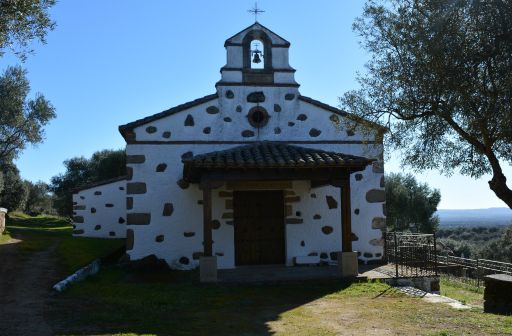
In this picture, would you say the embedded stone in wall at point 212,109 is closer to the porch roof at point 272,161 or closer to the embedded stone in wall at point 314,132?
the porch roof at point 272,161

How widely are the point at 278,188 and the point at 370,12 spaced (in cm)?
682

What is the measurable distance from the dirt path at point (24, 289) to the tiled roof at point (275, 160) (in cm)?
434

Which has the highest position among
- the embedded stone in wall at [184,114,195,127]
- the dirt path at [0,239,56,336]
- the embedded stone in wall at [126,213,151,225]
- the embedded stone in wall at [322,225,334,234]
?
the embedded stone in wall at [184,114,195,127]

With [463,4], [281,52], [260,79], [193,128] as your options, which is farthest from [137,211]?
[463,4]

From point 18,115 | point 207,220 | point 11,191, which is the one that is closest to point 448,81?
point 207,220

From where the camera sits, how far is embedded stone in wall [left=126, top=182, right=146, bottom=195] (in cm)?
1434

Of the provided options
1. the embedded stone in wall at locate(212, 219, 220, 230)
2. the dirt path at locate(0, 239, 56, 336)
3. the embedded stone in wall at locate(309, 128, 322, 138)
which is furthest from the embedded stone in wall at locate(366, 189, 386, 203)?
the dirt path at locate(0, 239, 56, 336)

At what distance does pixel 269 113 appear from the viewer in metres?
15.1

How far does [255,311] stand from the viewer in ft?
29.9

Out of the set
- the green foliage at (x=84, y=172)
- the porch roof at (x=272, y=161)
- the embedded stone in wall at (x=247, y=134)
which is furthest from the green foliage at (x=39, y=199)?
the porch roof at (x=272, y=161)

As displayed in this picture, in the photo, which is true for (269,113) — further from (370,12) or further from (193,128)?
(370,12)

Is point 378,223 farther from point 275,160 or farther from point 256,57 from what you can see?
point 256,57

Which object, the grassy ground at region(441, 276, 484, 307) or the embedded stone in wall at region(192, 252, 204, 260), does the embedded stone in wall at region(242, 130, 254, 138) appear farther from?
the grassy ground at region(441, 276, 484, 307)

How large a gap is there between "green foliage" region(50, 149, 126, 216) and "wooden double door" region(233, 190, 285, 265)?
77.9 feet
